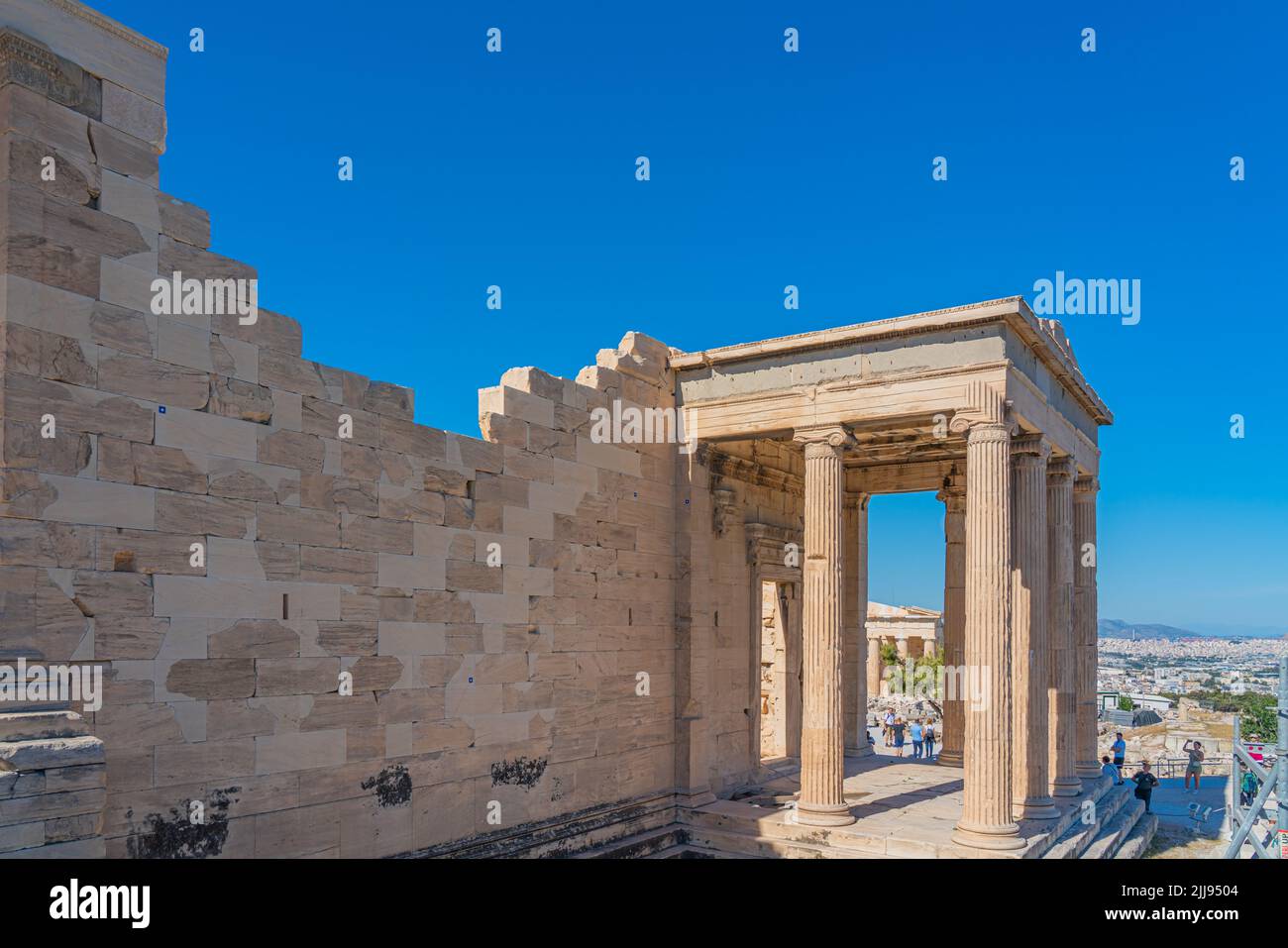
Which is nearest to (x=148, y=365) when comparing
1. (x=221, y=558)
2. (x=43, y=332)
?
(x=43, y=332)

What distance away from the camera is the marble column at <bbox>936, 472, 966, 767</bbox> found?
1958cm

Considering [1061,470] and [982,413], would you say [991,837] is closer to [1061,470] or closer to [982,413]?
[982,413]

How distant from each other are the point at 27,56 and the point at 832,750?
11944 mm

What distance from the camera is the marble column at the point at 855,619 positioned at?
21.1 meters

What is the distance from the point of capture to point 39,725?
23.0 feet

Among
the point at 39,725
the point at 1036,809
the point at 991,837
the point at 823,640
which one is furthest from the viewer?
the point at 1036,809

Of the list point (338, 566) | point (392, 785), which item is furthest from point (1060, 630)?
point (338, 566)

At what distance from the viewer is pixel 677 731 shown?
1545 centimetres

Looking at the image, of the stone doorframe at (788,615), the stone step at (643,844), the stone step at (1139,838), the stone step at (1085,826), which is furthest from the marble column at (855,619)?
the stone step at (643,844)

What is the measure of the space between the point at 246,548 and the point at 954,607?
1409 centimetres

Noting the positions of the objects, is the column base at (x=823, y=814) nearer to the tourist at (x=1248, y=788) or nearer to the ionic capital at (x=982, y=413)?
the ionic capital at (x=982, y=413)

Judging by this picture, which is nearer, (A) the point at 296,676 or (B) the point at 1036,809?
(A) the point at 296,676

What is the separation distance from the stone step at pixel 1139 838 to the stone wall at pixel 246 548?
810 centimetres

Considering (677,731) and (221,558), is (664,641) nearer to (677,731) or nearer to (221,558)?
(677,731)
